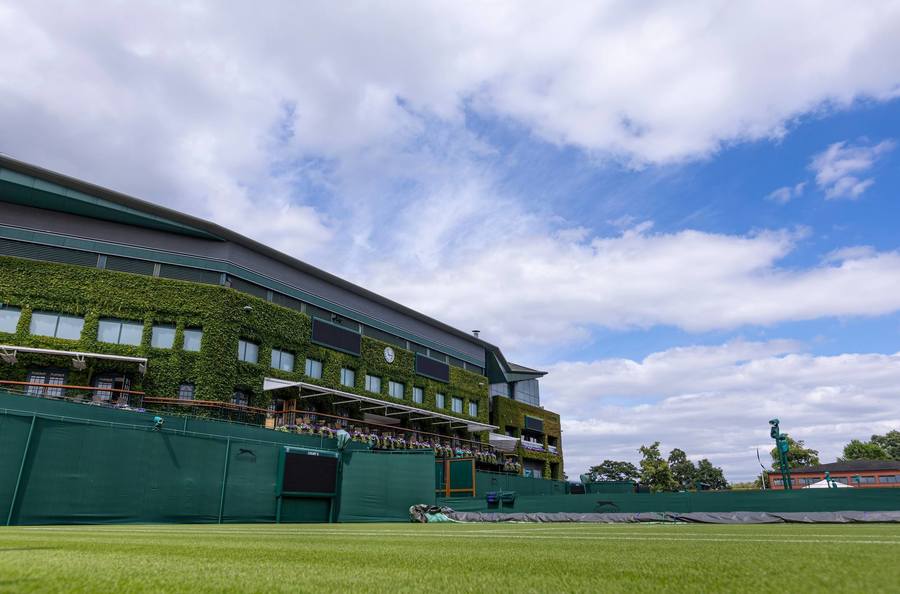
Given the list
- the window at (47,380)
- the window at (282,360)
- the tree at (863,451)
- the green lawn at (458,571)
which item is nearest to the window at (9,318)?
the window at (47,380)

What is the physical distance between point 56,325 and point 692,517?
26.9m

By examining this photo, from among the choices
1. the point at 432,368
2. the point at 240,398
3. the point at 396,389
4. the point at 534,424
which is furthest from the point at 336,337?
the point at 534,424

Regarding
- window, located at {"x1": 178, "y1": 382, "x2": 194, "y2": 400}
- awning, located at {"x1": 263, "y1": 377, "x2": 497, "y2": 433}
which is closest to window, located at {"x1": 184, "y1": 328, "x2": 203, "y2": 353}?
window, located at {"x1": 178, "y1": 382, "x2": 194, "y2": 400}

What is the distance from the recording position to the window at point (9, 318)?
985 inches

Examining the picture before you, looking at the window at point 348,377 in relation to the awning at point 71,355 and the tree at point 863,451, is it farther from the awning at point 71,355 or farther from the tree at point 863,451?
the tree at point 863,451

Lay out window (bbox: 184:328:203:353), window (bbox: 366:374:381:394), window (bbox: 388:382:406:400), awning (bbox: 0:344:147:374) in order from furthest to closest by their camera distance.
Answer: window (bbox: 388:382:406:400)
window (bbox: 366:374:381:394)
window (bbox: 184:328:203:353)
awning (bbox: 0:344:147:374)

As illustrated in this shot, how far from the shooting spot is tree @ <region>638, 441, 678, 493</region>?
60094 millimetres

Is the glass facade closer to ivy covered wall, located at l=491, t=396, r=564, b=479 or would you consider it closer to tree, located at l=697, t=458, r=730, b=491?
ivy covered wall, located at l=491, t=396, r=564, b=479

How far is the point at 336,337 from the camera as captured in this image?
3506 cm

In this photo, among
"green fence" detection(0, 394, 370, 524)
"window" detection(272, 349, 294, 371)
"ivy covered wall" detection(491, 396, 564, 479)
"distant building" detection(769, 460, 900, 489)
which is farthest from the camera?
"distant building" detection(769, 460, 900, 489)

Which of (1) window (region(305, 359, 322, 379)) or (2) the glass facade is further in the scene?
(2) the glass facade

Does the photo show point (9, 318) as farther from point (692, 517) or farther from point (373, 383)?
point (692, 517)

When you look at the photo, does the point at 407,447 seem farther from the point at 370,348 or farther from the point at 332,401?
the point at 370,348

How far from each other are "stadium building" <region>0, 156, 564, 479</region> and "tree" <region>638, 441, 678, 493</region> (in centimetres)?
3110
